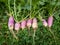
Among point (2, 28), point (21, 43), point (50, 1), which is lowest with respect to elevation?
point (21, 43)

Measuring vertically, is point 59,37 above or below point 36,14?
below

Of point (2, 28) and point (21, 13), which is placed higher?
point (21, 13)

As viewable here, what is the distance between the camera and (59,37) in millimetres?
1667

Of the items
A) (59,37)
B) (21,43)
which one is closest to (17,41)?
(21,43)

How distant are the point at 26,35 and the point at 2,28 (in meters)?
0.23

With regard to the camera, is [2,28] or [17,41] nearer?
[17,41]

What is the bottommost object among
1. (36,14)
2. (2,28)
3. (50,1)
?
(2,28)

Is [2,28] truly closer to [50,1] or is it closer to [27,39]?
[27,39]

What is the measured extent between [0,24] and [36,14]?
0.36m

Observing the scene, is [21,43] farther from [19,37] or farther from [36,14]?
[36,14]

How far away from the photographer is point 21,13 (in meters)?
1.72

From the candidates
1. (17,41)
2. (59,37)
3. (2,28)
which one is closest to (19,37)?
(17,41)

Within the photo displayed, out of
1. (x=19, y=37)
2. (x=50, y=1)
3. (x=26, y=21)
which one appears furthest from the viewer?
(x=50, y=1)

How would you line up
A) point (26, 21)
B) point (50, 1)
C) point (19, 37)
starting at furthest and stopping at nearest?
point (50, 1), point (19, 37), point (26, 21)
